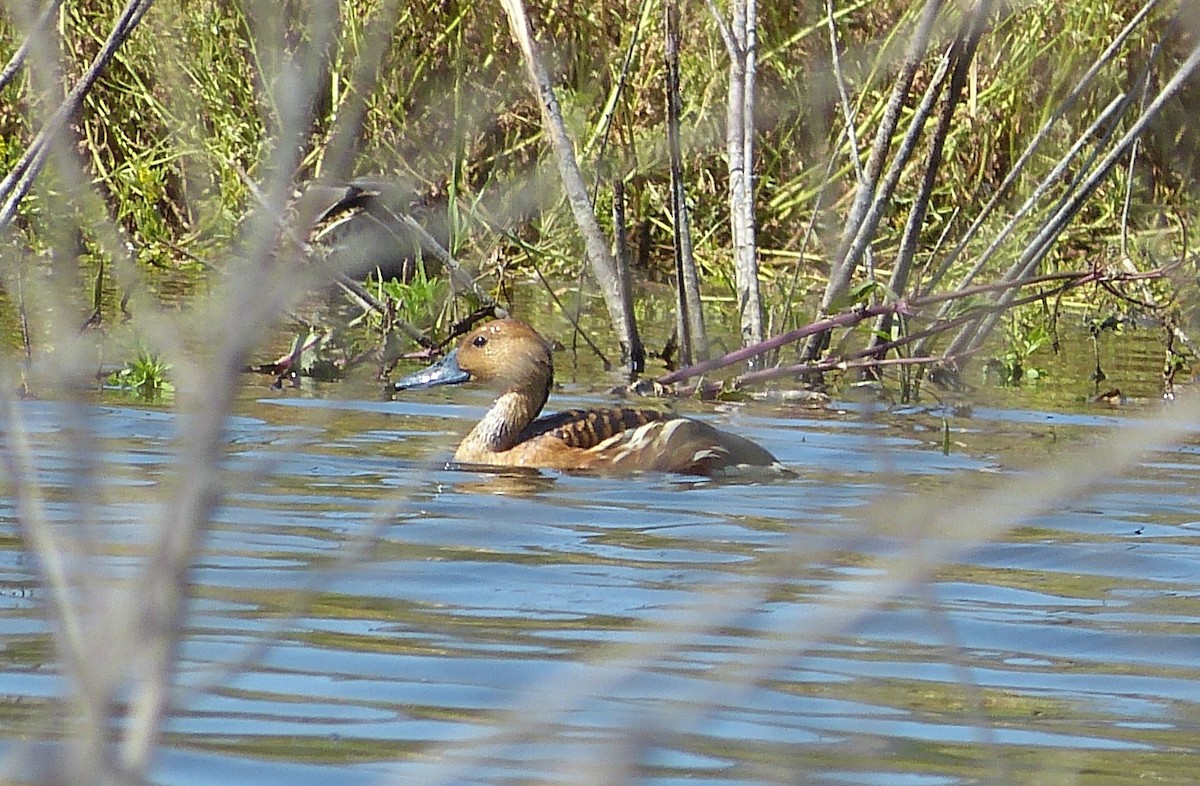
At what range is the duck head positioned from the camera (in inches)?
306

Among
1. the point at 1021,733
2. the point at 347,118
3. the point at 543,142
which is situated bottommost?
the point at 1021,733

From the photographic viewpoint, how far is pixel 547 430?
23.7 feet

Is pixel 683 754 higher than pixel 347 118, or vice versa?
pixel 347 118

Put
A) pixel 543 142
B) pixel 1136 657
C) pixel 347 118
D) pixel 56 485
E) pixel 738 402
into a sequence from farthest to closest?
pixel 543 142 → pixel 738 402 → pixel 56 485 → pixel 1136 657 → pixel 347 118

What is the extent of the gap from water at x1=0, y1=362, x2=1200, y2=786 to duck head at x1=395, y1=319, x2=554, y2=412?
824 millimetres

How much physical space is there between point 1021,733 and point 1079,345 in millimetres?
7550

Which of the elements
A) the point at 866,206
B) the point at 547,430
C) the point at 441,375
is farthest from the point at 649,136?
the point at 547,430

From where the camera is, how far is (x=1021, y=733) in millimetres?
3398

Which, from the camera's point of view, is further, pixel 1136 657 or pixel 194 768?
pixel 1136 657

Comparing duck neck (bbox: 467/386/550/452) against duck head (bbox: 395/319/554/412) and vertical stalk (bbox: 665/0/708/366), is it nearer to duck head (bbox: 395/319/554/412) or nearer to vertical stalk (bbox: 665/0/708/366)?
duck head (bbox: 395/319/554/412)

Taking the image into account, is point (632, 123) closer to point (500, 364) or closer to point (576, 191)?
point (576, 191)

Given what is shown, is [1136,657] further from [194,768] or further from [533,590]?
[194,768]

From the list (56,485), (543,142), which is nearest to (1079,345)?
(543,142)

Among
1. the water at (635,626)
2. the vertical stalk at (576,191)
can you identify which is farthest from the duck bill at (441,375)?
the water at (635,626)
